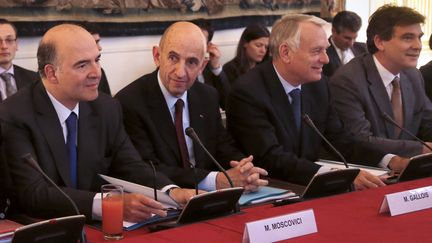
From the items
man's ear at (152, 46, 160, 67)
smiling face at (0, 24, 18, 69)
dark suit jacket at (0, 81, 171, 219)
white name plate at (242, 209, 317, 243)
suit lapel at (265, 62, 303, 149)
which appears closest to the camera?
white name plate at (242, 209, 317, 243)

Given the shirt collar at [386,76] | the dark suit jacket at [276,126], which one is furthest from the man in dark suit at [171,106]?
the shirt collar at [386,76]

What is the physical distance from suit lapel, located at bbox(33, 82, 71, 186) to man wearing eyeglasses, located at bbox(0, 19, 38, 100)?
1.98 m

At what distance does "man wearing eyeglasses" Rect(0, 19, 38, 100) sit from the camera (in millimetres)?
4754

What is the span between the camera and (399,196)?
260 cm

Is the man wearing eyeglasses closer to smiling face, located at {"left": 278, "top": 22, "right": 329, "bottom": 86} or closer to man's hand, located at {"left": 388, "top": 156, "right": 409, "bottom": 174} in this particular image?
smiling face, located at {"left": 278, "top": 22, "right": 329, "bottom": 86}

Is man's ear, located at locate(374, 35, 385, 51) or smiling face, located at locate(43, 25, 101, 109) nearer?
smiling face, located at locate(43, 25, 101, 109)

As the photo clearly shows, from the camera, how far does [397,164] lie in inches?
139

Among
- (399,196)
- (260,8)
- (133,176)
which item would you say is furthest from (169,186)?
(260,8)

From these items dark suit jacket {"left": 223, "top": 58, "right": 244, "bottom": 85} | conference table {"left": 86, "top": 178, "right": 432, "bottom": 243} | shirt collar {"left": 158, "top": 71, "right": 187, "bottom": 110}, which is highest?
shirt collar {"left": 158, "top": 71, "right": 187, "bottom": 110}

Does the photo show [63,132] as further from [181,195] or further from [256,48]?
[256,48]

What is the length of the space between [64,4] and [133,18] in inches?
25.5

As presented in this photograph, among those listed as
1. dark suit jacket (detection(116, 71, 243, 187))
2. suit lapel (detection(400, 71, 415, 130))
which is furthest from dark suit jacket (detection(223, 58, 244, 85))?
dark suit jacket (detection(116, 71, 243, 187))

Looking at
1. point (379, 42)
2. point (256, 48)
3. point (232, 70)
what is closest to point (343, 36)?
point (256, 48)

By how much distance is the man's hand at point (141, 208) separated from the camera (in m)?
2.48
